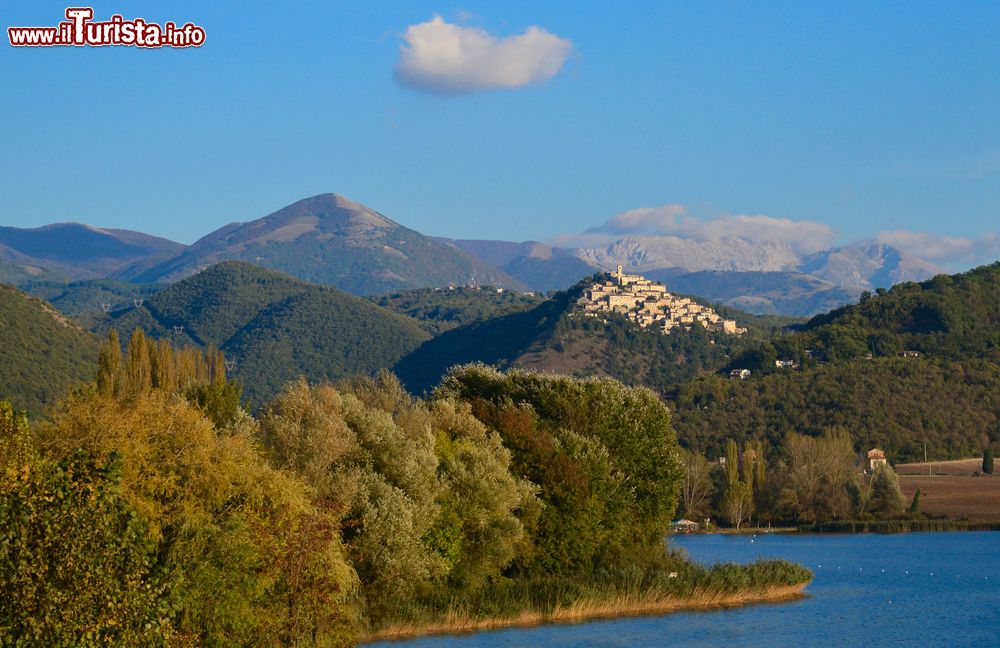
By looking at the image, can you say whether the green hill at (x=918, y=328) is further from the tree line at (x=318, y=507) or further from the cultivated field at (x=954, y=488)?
the tree line at (x=318, y=507)

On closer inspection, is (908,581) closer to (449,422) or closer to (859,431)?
(449,422)

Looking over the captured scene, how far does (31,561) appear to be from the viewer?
1825cm

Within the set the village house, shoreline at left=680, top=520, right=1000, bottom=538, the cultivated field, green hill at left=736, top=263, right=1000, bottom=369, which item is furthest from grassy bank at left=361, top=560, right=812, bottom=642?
green hill at left=736, top=263, right=1000, bottom=369

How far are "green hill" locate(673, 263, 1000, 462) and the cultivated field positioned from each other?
5.71 metres

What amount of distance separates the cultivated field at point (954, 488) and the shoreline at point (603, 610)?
55392mm

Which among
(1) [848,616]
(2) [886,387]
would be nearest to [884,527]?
(2) [886,387]

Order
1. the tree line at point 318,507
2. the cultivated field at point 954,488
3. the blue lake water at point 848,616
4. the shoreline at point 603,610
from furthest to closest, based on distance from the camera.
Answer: the cultivated field at point 954,488
the blue lake water at point 848,616
the shoreline at point 603,610
the tree line at point 318,507

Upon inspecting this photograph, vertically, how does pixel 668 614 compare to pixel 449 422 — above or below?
below

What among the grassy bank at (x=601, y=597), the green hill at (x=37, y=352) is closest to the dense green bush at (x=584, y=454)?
the grassy bank at (x=601, y=597)

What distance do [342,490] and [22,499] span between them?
2450 cm

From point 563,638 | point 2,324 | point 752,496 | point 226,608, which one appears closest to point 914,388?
point 752,496

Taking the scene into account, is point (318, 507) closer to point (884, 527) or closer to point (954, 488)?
point (884, 527)

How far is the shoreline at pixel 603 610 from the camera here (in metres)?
43.3

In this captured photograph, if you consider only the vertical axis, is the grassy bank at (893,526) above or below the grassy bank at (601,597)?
below
